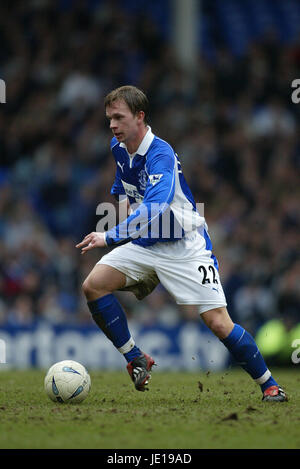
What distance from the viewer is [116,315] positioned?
675 cm

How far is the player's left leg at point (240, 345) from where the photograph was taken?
21.3ft

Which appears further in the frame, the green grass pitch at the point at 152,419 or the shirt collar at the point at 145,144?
the shirt collar at the point at 145,144

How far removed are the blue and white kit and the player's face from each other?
0.14 meters

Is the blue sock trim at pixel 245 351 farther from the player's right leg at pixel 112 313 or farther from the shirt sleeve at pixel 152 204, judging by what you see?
the shirt sleeve at pixel 152 204

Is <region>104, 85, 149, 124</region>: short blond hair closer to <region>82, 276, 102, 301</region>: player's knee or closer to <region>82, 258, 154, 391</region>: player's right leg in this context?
<region>82, 258, 154, 391</region>: player's right leg

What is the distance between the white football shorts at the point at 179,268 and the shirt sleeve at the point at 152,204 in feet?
0.66

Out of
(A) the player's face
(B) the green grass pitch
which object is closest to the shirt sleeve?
(A) the player's face

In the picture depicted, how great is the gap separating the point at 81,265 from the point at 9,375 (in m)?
4.05

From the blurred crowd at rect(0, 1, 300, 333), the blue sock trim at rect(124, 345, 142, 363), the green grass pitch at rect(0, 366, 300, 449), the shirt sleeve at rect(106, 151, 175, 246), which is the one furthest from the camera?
the blurred crowd at rect(0, 1, 300, 333)

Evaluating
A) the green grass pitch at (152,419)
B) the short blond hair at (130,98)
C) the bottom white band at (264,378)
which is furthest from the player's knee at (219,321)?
the short blond hair at (130,98)

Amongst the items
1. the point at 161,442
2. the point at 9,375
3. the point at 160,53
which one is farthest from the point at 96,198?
the point at 161,442

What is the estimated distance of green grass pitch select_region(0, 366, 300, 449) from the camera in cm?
494

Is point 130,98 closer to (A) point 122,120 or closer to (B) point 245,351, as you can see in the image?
(A) point 122,120

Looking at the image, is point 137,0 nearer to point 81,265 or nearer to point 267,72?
point 267,72
